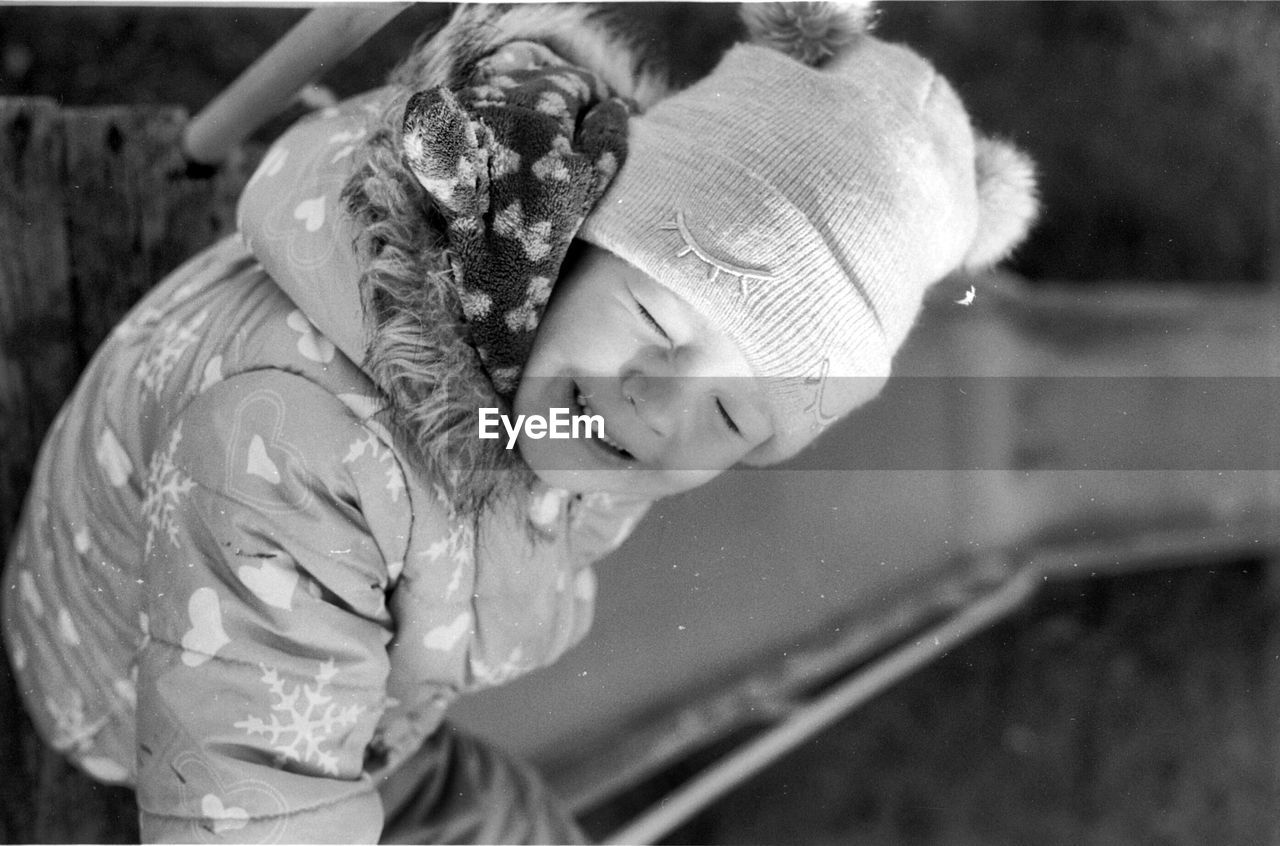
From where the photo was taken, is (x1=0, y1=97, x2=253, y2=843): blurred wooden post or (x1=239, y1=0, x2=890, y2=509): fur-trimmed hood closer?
(x1=239, y1=0, x2=890, y2=509): fur-trimmed hood

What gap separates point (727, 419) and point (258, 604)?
10.0 inches

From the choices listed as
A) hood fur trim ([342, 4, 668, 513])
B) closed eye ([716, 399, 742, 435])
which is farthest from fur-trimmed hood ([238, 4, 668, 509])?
closed eye ([716, 399, 742, 435])

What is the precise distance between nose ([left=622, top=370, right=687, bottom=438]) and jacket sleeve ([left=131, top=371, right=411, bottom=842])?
A: 129mm

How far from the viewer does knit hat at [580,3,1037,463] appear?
1.72ft

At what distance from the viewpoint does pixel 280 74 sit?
2.12 ft

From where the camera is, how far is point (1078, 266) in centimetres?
68

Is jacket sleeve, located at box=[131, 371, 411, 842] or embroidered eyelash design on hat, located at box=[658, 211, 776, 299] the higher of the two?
embroidered eyelash design on hat, located at box=[658, 211, 776, 299]

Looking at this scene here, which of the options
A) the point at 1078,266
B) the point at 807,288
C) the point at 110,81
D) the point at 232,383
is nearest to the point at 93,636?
the point at 232,383

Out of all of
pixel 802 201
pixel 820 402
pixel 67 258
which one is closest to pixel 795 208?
pixel 802 201

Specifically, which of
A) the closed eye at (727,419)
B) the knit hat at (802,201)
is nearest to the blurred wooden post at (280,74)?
the knit hat at (802,201)

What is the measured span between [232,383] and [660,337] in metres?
0.22

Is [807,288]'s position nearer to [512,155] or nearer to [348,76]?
[512,155]

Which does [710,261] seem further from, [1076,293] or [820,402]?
[1076,293]

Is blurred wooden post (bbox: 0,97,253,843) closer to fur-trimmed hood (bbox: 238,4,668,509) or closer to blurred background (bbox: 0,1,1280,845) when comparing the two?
blurred background (bbox: 0,1,1280,845)
